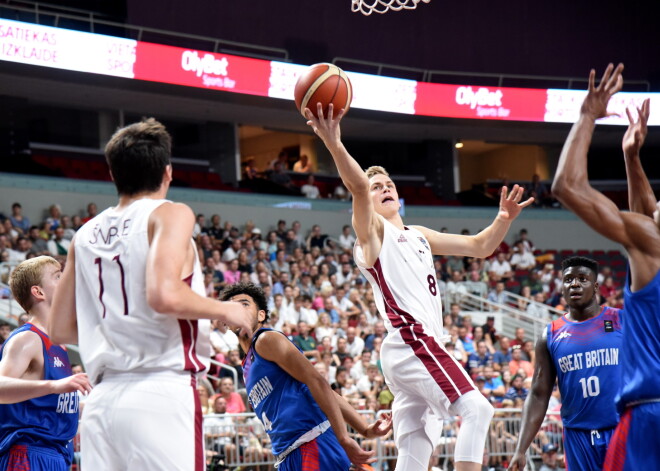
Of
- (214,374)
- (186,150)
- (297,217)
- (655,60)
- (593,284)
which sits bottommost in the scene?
(214,374)

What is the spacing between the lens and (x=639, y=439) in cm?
381

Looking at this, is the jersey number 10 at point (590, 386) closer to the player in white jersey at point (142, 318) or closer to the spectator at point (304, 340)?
the player in white jersey at point (142, 318)

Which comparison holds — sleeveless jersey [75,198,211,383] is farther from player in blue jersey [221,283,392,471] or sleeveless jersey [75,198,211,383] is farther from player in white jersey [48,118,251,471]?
player in blue jersey [221,283,392,471]

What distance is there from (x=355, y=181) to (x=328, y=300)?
34.5 feet

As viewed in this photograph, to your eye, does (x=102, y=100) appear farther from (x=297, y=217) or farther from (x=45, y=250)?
(x=45, y=250)

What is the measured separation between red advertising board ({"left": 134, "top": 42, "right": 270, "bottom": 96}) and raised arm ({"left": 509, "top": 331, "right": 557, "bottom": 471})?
14.7m

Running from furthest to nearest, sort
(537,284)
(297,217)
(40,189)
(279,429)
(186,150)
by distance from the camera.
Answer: (186,150) → (297,217) → (537,284) → (40,189) → (279,429)

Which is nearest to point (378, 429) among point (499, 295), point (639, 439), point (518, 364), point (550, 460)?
point (639, 439)

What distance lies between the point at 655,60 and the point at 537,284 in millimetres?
12069

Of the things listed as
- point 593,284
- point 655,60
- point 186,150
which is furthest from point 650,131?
point 593,284

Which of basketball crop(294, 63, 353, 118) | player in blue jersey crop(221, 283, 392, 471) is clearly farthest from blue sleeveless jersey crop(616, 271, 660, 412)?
basketball crop(294, 63, 353, 118)

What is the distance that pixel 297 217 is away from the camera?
21.7m

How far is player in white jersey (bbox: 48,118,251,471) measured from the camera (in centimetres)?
312

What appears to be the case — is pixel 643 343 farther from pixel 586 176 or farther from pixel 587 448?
pixel 587 448
